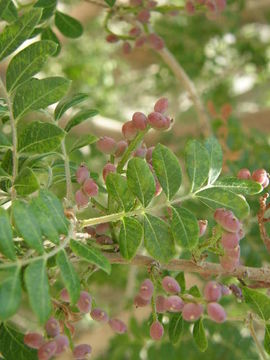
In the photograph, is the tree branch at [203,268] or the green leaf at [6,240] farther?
the tree branch at [203,268]

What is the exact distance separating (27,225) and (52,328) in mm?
A: 152

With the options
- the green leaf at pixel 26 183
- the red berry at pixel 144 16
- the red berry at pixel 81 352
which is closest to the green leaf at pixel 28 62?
the green leaf at pixel 26 183

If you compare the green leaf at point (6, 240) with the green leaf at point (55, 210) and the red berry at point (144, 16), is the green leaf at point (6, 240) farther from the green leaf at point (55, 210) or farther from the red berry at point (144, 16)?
the red berry at point (144, 16)

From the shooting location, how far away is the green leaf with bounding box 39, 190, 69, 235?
63 cm

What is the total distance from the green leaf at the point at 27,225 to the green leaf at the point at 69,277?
0.09 ft

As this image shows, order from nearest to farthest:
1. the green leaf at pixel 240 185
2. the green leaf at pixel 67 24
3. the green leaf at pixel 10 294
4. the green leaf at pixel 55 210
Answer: the green leaf at pixel 10 294, the green leaf at pixel 55 210, the green leaf at pixel 240 185, the green leaf at pixel 67 24

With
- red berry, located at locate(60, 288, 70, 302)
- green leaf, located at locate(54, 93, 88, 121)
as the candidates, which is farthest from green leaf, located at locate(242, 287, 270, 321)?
green leaf, located at locate(54, 93, 88, 121)

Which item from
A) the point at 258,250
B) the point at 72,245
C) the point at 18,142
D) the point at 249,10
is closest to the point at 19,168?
the point at 18,142

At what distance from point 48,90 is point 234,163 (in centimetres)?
84

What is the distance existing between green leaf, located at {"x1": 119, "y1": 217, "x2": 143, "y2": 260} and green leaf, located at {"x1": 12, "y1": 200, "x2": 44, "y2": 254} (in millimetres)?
117

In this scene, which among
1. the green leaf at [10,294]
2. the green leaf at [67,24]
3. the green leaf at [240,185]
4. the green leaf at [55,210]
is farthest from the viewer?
the green leaf at [67,24]

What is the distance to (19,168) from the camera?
74 centimetres

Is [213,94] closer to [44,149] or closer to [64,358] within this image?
[64,358]

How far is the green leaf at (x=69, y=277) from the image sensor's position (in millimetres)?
594
